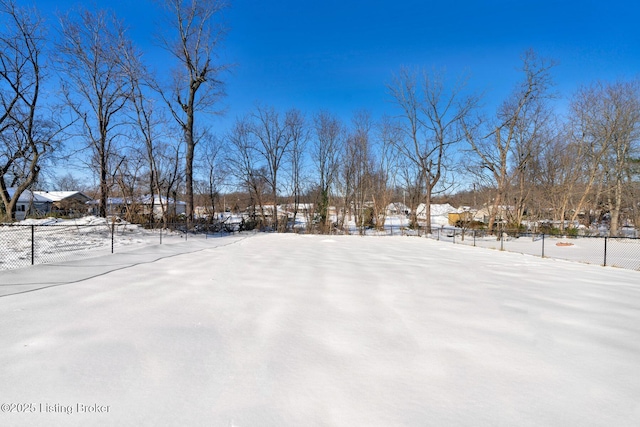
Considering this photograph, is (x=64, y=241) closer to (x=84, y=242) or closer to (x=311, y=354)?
(x=84, y=242)

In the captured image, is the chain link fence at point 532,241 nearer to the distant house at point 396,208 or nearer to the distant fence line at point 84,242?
the distant fence line at point 84,242

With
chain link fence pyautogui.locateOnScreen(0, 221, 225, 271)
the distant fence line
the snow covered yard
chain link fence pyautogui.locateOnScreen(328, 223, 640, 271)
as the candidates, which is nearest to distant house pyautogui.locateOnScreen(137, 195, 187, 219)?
the distant fence line

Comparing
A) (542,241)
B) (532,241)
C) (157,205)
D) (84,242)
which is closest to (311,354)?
(84,242)

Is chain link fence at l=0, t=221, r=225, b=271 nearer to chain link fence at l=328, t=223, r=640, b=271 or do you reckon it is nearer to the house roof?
chain link fence at l=328, t=223, r=640, b=271

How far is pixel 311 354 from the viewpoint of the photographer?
8.22ft

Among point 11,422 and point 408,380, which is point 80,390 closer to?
point 11,422

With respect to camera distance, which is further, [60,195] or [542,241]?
[60,195]

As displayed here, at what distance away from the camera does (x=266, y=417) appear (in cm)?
172

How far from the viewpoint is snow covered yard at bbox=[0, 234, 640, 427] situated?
179cm

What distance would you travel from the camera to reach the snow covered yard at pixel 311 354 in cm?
179

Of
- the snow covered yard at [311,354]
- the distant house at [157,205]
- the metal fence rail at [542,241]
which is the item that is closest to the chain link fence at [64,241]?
the snow covered yard at [311,354]

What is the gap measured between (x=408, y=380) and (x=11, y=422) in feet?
7.88

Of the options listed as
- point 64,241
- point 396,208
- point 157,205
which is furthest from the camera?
point 396,208

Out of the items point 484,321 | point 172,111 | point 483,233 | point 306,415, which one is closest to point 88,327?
point 306,415
